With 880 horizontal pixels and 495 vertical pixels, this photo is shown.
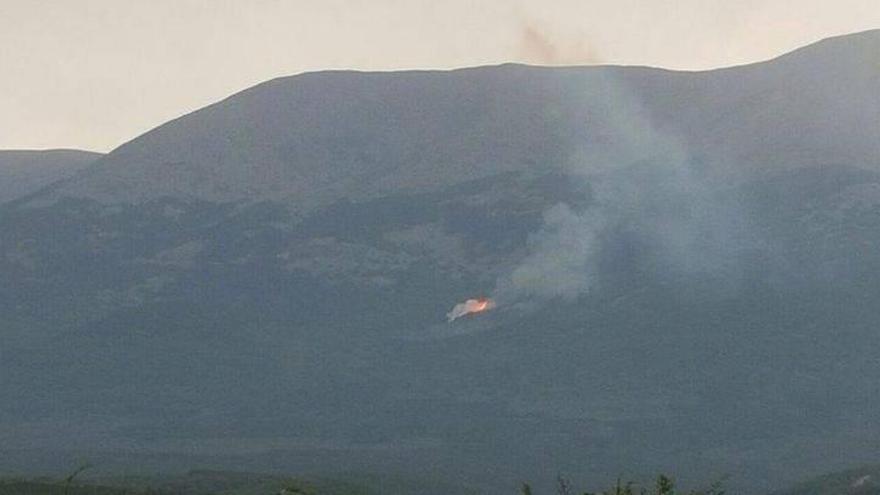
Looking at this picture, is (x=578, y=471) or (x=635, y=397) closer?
(x=578, y=471)

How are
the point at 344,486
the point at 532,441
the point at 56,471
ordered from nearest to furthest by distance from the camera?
the point at 344,486 → the point at 56,471 → the point at 532,441

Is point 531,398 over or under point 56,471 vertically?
over

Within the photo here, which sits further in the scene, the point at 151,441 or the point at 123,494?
the point at 151,441

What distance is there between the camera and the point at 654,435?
17725cm

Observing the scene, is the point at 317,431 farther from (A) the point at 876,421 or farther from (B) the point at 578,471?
(A) the point at 876,421

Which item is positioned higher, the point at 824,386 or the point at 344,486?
→ the point at 824,386

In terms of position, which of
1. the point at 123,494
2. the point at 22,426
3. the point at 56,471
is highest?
the point at 22,426

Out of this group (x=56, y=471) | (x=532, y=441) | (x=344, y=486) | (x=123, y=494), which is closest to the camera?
(x=123, y=494)

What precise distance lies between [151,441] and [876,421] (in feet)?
246

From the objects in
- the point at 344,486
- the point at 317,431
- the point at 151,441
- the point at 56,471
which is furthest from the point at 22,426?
the point at 344,486

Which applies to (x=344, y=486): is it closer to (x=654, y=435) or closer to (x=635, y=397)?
(x=654, y=435)

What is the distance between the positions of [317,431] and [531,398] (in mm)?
25917

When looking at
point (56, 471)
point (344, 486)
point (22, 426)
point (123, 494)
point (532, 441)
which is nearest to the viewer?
point (123, 494)

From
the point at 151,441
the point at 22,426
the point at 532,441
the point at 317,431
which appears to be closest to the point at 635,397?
the point at 532,441
